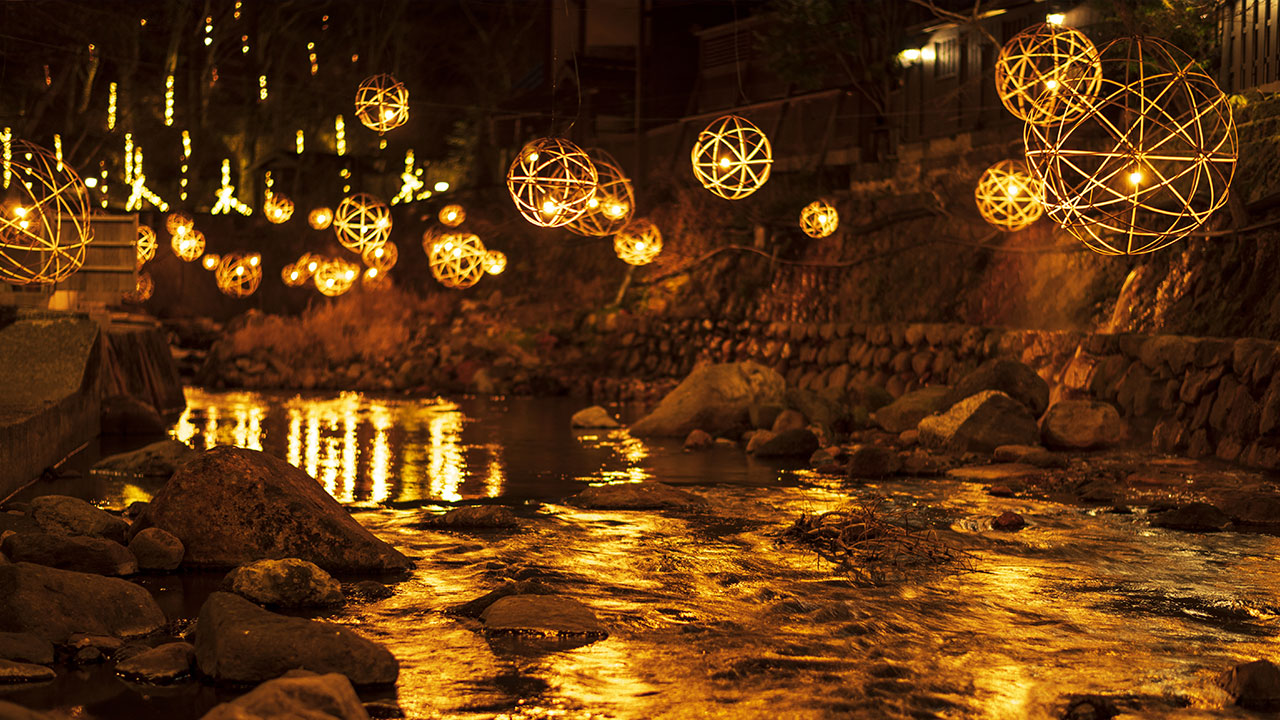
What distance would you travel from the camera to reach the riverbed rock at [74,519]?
7824mm

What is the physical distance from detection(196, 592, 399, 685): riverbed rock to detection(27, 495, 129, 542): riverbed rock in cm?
305

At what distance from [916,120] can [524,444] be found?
11187 millimetres

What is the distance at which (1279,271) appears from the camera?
12.1 m

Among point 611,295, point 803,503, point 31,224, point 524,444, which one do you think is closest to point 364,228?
point 31,224

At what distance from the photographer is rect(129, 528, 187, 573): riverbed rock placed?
7074 mm

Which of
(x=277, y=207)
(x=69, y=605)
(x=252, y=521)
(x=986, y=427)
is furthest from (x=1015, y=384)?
(x=277, y=207)

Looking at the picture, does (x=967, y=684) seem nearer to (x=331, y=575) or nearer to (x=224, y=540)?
(x=331, y=575)

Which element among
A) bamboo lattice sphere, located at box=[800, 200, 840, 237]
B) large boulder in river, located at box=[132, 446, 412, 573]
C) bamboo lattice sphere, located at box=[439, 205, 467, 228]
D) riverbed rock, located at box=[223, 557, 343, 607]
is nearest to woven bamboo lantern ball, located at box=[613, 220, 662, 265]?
bamboo lattice sphere, located at box=[800, 200, 840, 237]

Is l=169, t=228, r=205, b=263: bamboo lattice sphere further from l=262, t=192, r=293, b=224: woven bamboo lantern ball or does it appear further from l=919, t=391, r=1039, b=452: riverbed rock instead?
l=919, t=391, r=1039, b=452: riverbed rock

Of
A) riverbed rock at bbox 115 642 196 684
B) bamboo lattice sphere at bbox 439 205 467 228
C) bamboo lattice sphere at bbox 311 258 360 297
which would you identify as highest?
bamboo lattice sphere at bbox 439 205 467 228

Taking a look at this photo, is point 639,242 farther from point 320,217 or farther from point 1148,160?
point 1148,160

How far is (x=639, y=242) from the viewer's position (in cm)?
1902

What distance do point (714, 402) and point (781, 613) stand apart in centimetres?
968

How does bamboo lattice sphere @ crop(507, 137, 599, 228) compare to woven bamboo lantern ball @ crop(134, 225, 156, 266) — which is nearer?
bamboo lattice sphere @ crop(507, 137, 599, 228)
